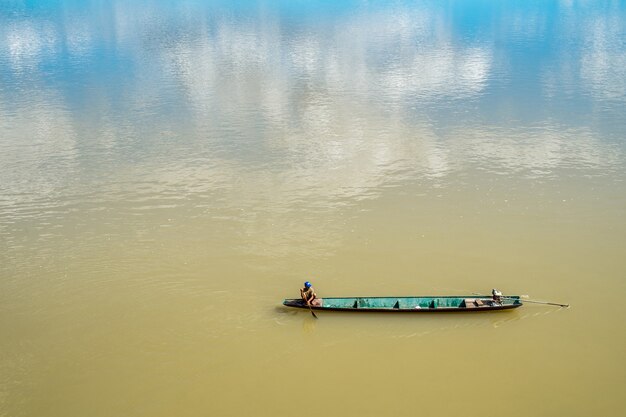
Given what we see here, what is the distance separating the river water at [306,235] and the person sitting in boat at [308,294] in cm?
41

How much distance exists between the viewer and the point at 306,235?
1619 centimetres

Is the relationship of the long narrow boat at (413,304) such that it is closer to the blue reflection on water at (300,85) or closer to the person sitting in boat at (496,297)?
the person sitting in boat at (496,297)

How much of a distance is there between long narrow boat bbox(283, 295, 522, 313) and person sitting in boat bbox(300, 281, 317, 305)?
91 mm

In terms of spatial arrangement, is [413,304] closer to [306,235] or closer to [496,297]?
[496,297]

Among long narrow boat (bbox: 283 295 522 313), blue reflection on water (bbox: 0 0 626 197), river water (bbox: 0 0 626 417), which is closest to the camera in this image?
river water (bbox: 0 0 626 417)

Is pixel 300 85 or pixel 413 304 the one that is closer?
pixel 413 304

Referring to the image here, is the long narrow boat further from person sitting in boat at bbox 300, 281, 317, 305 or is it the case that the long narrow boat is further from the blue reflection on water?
the blue reflection on water

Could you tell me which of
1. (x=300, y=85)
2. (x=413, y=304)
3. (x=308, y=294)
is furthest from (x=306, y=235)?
(x=300, y=85)

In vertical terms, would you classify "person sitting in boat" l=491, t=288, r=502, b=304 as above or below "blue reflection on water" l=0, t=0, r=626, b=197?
below

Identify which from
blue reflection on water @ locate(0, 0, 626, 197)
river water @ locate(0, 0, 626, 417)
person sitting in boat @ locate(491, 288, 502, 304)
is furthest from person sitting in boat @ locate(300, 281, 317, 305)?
blue reflection on water @ locate(0, 0, 626, 197)

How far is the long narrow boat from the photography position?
12.7 meters

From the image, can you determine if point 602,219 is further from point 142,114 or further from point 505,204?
point 142,114

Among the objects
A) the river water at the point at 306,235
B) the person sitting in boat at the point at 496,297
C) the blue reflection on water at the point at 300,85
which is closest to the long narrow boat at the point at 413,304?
the person sitting in boat at the point at 496,297

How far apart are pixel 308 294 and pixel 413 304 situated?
2.44 m
